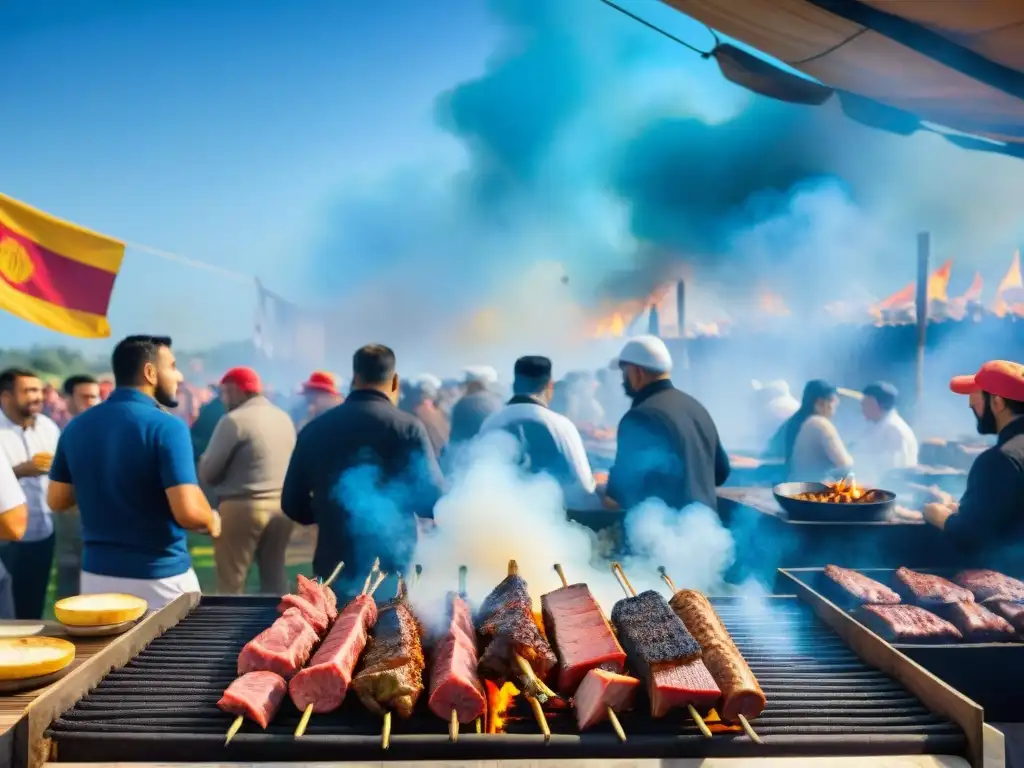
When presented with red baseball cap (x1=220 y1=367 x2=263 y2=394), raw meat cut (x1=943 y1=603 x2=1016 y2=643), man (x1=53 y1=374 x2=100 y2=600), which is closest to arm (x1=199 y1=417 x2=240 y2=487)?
red baseball cap (x1=220 y1=367 x2=263 y2=394)

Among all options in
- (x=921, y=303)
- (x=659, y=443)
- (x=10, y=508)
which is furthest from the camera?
(x=921, y=303)

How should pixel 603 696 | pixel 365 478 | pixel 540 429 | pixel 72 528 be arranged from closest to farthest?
pixel 603 696 < pixel 365 478 < pixel 540 429 < pixel 72 528

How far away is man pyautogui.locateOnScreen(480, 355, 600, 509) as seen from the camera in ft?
17.3

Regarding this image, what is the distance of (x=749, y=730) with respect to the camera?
236cm

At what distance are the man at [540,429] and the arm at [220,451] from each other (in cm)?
238

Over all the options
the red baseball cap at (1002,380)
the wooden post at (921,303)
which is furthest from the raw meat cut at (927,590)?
the wooden post at (921,303)

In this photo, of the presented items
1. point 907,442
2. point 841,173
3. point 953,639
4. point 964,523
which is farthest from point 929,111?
point 841,173

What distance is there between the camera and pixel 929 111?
643 centimetres

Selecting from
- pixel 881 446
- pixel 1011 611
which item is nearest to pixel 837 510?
pixel 1011 611

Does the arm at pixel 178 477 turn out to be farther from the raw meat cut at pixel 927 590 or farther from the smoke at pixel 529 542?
the raw meat cut at pixel 927 590

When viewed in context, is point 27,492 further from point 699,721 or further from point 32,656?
point 699,721

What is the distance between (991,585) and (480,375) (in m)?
5.26

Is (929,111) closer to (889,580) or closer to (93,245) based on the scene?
(889,580)

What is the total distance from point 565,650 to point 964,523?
9.07ft
